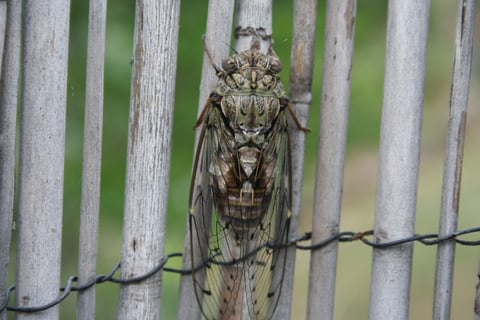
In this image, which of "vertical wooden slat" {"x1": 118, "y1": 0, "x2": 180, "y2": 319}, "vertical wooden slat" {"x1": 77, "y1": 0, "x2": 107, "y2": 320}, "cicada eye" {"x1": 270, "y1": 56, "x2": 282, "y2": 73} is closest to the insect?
"cicada eye" {"x1": 270, "y1": 56, "x2": 282, "y2": 73}

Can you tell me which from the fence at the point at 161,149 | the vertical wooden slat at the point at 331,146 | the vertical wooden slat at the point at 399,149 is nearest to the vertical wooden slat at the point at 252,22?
the fence at the point at 161,149

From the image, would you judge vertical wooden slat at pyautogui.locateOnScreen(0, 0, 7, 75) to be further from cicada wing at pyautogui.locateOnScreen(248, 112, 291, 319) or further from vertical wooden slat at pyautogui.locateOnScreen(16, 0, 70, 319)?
cicada wing at pyautogui.locateOnScreen(248, 112, 291, 319)

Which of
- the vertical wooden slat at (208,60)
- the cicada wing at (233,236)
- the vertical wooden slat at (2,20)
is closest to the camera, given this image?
the vertical wooden slat at (2,20)

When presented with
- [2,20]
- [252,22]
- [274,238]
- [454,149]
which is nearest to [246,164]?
[274,238]

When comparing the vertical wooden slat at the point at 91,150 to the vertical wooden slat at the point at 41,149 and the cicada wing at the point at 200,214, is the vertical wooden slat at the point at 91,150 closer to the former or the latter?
the vertical wooden slat at the point at 41,149

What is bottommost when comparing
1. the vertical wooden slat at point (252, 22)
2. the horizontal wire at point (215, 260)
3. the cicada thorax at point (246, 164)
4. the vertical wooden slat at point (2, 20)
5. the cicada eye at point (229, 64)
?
the horizontal wire at point (215, 260)

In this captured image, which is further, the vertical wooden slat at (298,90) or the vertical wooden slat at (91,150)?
the vertical wooden slat at (298,90)

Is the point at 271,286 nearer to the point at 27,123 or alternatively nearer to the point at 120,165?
the point at 27,123
